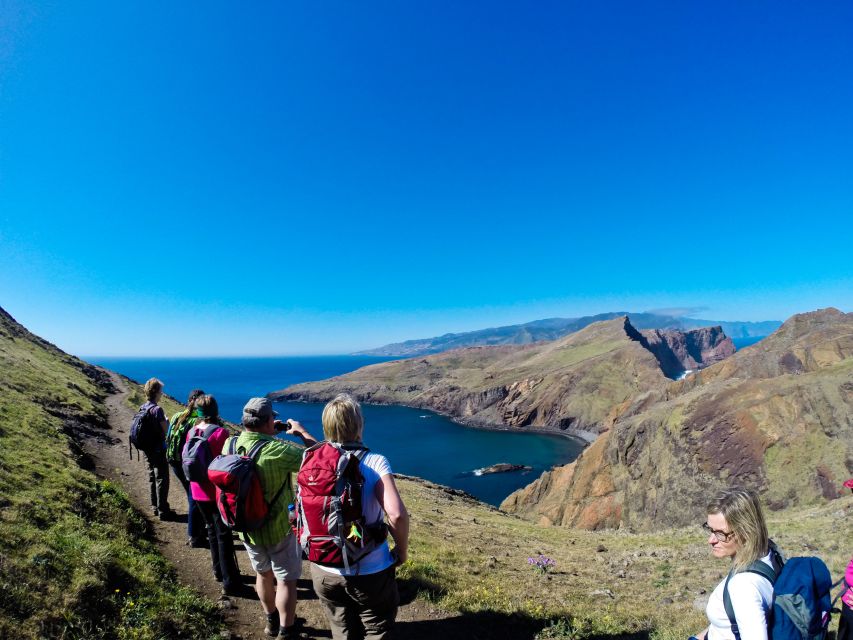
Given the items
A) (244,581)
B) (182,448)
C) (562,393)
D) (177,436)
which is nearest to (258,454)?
(182,448)

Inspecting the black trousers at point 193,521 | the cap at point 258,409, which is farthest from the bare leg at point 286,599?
the black trousers at point 193,521

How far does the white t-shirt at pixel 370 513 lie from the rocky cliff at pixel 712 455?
40.0 m

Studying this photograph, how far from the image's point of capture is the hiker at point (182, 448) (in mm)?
8516

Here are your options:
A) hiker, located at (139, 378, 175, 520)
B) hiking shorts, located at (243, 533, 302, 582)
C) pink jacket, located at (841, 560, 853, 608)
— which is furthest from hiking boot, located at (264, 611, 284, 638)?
pink jacket, located at (841, 560, 853, 608)

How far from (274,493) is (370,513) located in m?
1.93

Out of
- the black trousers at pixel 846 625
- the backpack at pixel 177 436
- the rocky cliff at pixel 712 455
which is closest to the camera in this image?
the black trousers at pixel 846 625

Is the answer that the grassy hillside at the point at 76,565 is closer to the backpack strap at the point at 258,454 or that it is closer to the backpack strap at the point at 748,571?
the backpack strap at the point at 258,454

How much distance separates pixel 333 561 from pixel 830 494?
4074 cm

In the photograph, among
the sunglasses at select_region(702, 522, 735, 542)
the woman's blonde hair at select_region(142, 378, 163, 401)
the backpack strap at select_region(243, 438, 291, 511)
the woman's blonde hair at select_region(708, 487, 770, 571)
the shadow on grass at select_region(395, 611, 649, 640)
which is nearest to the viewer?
the woman's blonde hair at select_region(708, 487, 770, 571)

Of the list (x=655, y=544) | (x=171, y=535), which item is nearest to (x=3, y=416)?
(x=171, y=535)

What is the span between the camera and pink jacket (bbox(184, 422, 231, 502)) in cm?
682

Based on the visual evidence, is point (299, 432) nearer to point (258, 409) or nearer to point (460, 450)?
point (258, 409)

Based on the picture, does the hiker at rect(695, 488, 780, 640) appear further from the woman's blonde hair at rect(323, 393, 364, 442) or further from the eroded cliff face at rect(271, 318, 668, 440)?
the eroded cliff face at rect(271, 318, 668, 440)

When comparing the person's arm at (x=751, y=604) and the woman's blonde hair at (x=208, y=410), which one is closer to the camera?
the person's arm at (x=751, y=604)
